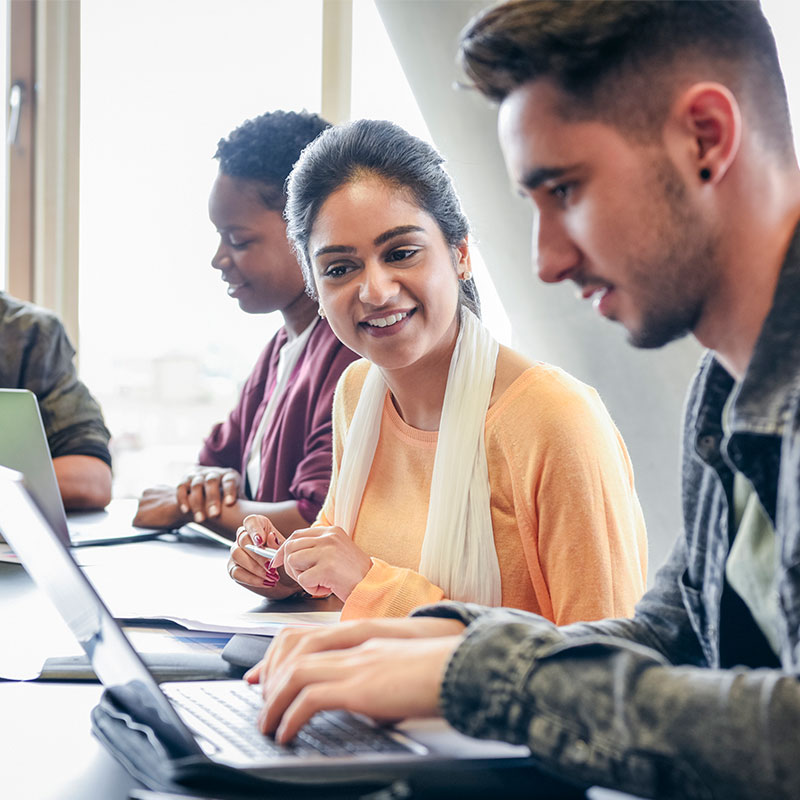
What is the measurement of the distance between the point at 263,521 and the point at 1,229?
2.27 m

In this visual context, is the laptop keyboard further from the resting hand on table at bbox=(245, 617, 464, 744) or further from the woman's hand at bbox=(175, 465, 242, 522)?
the woman's hand at bbox=(175, 465, 242, 522)

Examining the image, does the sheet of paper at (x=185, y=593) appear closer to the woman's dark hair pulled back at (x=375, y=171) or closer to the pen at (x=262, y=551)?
the pen at (x=262, y=551)

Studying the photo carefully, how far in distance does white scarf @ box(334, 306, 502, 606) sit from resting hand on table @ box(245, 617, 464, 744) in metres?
0.58

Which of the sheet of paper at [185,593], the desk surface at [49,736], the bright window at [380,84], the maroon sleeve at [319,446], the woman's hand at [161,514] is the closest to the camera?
the desk surface at [49,736]

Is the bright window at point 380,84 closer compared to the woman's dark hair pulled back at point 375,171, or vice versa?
the woman's dark hair pulled back at point 375,171

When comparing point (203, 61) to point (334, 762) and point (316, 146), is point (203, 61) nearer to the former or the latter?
point (316, 146)

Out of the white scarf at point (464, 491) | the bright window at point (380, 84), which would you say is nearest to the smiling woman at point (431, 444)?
the white scarf at point (464, 491)

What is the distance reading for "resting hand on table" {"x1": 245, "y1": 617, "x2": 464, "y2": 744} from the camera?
0.62 m

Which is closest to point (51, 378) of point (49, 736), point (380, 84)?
point (380, 84)

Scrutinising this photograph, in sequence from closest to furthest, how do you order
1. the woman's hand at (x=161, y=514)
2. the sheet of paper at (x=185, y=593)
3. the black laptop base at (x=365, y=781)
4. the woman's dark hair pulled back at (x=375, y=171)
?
the black laptop base at (x=365, y=781)
the sheet of paper at (x=185, y=593)
the woman's dark hair pulled back at (x=375, y=171)
the woman's hand at (x=161, y=514)

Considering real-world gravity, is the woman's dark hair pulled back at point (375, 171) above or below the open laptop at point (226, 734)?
above

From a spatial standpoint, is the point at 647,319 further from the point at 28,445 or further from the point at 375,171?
the point at 28,445

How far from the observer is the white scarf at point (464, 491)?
129 cm

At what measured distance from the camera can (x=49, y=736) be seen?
0.78 meters
